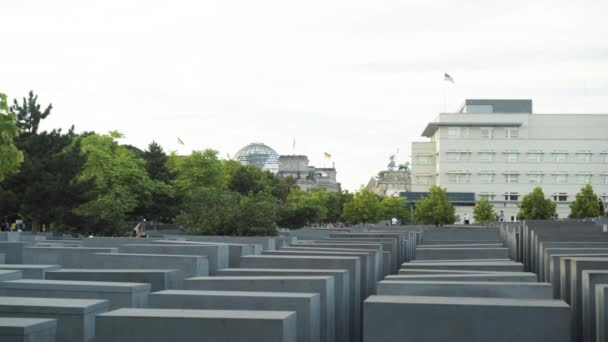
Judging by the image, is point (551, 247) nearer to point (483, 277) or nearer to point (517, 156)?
point (483, 277)

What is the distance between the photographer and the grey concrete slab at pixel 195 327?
639 cm

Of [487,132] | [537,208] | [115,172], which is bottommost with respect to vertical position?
[537,208]

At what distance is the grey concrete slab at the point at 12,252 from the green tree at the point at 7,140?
40.5 feet

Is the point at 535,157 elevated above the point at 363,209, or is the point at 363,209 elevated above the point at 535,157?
the point at 535,157

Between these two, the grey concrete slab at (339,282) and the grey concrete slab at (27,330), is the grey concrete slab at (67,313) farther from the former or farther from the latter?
the grey concrete slab at (339,282)

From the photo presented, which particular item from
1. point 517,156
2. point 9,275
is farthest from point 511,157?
point 9,275

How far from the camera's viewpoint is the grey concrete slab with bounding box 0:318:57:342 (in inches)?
246

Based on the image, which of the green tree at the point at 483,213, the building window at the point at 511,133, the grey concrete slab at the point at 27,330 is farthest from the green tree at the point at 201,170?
the grey concrete slab at the point at 27,330

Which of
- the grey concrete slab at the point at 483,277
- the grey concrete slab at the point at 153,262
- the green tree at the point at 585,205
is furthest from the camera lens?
the green tree at the point at 585,205

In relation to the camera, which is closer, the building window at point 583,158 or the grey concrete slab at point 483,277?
the grey concrete slab at point 483,277

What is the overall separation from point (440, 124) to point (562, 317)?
11789 cm

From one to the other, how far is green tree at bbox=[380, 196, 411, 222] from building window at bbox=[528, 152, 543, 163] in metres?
20.8

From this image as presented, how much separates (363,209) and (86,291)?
96442 mm

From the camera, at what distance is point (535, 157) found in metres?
124
